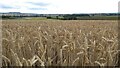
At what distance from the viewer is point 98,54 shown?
3.25 meters

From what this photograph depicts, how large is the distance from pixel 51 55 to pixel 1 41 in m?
1.10

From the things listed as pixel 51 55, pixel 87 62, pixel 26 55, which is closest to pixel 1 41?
pixel 26 55

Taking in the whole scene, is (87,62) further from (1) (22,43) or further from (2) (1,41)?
(2) (1,41)

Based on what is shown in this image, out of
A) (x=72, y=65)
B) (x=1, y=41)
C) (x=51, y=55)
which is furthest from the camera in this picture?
(x=1, y=41)

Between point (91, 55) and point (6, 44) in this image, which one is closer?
point (91, 55)

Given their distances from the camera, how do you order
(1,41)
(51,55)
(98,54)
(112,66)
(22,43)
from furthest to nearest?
(1,41) < (22,43) < (51,55) < (98,54) < (112,66)

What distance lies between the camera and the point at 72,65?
2777 mm

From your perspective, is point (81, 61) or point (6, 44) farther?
point (6, 44)

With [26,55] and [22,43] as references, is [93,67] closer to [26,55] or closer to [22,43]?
A: [26,55]

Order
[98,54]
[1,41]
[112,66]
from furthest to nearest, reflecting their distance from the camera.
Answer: [1,41], [98,54], [112,66]

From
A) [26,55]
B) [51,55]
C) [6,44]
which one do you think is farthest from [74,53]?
[6,44]

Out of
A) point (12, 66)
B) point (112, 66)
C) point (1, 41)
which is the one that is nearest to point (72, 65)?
point (112, 66)

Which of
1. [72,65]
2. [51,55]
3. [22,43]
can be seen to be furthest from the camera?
[22,43]

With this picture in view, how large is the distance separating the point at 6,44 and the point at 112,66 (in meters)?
1.79
